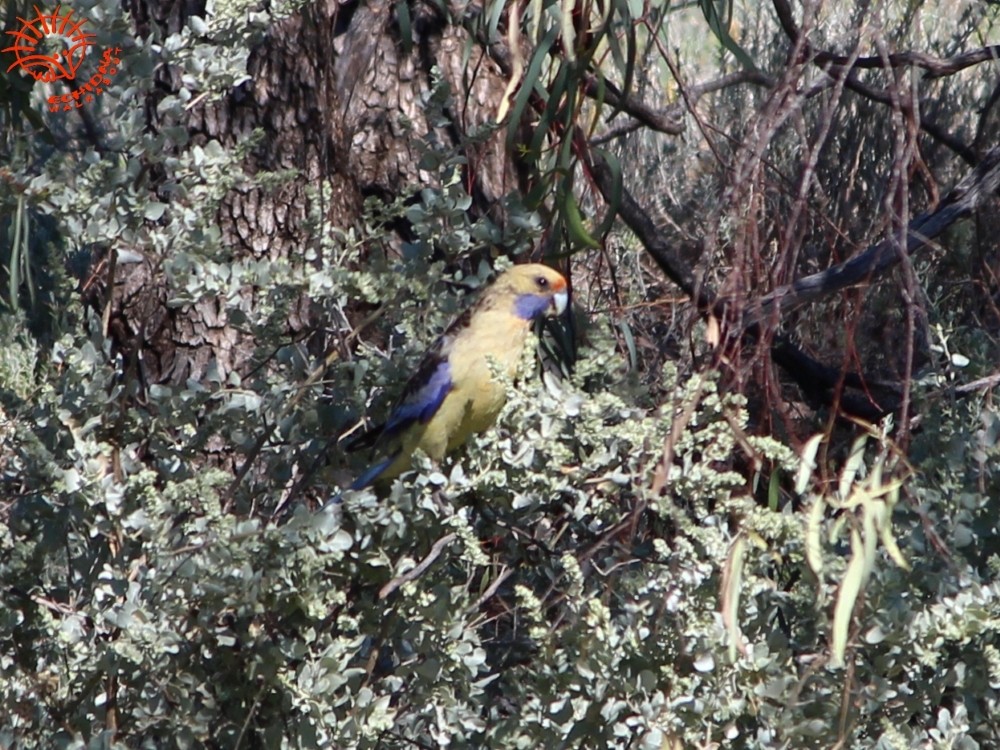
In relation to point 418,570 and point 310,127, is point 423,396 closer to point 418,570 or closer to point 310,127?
point 418,570

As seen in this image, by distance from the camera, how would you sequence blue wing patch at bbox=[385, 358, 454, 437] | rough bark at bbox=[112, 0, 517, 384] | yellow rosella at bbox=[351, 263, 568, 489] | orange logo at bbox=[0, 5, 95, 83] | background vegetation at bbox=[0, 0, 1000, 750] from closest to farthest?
background vegetation at bbox=[0, 0, 1000, 750] → orange logo at bbox=[0, 5, 95, 83] → blue wing patch at bbox=[385, 358, 454, 437] → yellow rosella at bbox=[351, 263, 568, 489] → rough bark at bbox=[112, 0, 517, 384]

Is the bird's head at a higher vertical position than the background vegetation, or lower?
higher

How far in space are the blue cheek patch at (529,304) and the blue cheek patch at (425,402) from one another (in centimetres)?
23

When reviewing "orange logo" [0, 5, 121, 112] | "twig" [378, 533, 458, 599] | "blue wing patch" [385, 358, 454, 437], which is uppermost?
"orange logo" [0, 5, 121, 112]

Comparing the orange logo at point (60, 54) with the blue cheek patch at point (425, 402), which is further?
the blue cheek patch at point (425, 402)

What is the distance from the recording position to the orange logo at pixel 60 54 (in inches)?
88.4

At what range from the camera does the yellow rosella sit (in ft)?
9.05

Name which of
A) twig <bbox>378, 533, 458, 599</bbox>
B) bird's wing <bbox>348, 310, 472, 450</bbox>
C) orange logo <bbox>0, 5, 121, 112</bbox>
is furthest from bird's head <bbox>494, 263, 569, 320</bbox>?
orange logo <bbox>0, 5, 121, 112</bbox>

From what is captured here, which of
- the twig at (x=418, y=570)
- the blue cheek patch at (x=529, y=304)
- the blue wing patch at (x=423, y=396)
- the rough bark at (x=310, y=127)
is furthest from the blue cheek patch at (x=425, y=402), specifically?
the rough bark at (x=310, y=127)

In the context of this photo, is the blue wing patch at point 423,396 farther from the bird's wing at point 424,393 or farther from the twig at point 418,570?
Answer: the twig at point 418,570

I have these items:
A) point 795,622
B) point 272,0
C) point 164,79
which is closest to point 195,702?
point 795,622

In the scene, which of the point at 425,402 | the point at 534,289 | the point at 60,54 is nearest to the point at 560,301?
the point at 534,289

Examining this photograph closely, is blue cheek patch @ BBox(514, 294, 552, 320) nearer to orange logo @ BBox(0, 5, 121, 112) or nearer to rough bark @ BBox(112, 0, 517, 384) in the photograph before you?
rough bark @ BBox(112, 0, 517, 384)

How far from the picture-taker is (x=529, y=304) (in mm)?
2982
